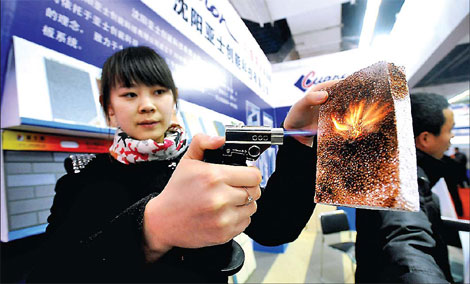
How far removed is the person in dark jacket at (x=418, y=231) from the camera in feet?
2.58

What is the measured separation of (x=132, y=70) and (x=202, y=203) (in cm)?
58

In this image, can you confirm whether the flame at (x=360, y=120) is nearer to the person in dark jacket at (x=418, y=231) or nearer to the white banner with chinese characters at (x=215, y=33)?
the person in dark jacket at (x=418, y=231)

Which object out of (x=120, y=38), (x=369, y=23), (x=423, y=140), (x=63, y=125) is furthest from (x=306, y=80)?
(x=63, y=125)

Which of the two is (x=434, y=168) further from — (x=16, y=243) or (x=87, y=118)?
(x=16, y=243)

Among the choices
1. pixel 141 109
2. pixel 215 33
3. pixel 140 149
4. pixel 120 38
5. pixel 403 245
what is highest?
pixel 215 33

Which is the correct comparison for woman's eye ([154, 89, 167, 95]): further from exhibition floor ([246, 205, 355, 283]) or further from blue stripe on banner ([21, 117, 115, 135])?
exhibition floor ([246, 205, 355, 283])

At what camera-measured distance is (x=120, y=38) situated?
0.96 metres

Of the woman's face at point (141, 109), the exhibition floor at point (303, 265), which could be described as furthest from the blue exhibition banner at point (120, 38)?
the exhibition floor at point (303, 265)

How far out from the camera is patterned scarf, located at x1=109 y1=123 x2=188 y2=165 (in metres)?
0.73

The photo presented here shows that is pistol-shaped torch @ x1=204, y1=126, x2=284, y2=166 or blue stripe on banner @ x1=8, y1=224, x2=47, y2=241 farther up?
pistol-shaped torch @ x1=204, y1=126, x2=284, y2=166

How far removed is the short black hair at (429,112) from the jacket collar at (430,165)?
124 millimetres

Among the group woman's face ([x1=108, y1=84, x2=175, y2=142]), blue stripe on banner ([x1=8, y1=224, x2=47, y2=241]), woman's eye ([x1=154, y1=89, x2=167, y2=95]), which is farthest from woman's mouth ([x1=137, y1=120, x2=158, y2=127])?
blue stripe on banner ([x1=8, y1=224, x2=47, y2=241])

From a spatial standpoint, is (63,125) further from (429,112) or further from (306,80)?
(429,112)

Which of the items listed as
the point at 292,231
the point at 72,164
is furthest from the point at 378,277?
the point at 72,164
